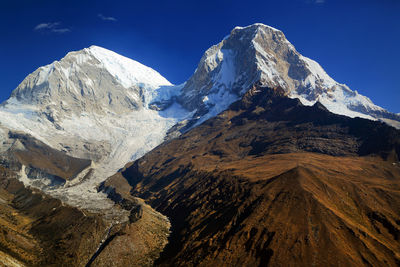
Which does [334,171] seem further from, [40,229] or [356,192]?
[40,229]

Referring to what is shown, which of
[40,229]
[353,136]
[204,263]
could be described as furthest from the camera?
[353,136]

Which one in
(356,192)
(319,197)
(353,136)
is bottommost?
(319,197)

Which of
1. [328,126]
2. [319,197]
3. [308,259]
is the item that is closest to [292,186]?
[319,197]

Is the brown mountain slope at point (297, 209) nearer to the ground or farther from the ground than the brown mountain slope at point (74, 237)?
farther from the ground

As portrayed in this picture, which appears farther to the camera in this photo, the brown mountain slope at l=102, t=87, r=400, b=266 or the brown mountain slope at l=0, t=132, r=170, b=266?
the brown mountain slope at l=0, t=132, r=170, b=266

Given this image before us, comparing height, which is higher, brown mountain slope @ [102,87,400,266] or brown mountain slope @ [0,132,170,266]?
brown mountain slope @ [102,87,400,266]

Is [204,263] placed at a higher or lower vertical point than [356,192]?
lower

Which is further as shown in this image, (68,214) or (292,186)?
(68,214)

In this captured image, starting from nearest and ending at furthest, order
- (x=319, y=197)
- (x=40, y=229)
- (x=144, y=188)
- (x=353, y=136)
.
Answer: (x=319, y=197), (x=40, y=229), (x=353, y=136), (x=144, y=188)

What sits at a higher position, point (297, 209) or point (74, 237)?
point (297, 209)

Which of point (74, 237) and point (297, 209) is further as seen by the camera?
point (74, 237)

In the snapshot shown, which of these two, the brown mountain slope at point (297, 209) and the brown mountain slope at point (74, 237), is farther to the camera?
the brown mountain slope at point (74, 237)
